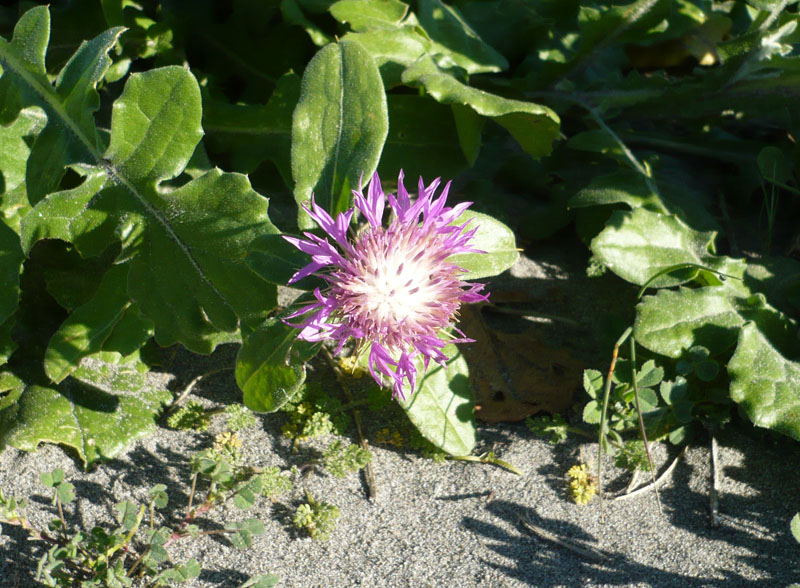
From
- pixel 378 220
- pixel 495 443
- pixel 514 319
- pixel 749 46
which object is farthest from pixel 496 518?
pixel 749 46

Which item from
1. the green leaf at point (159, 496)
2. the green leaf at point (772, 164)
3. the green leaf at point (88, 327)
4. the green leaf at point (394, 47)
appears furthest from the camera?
the green leaf at point (772, 164)

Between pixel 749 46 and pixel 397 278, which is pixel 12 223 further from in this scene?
pixel 749 46

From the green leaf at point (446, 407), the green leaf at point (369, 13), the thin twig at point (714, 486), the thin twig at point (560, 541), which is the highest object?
the green leaf at point (369, 13)

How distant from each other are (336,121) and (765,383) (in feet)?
4.82

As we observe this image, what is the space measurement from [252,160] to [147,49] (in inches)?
21.8

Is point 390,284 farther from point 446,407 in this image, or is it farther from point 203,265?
point 446,407

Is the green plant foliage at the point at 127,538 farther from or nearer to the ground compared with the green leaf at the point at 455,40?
nearer to the ground

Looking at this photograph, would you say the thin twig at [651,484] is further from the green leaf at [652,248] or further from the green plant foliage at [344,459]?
the green plant foliage at [344,459]

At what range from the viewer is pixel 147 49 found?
2732 mm

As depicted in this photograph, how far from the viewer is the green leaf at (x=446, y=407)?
2244 mm

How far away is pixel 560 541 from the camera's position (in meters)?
2.20

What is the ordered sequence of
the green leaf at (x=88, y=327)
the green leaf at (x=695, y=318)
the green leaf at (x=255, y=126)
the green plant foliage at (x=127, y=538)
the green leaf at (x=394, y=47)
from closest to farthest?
the green plant foliage at (x=127, y=538) → the green leaf at (x=88, y=327) → the green leaf at (x=695, y=318) → the green leaf at (x=394, y=47) → the green leaf at (x=255, y=126)

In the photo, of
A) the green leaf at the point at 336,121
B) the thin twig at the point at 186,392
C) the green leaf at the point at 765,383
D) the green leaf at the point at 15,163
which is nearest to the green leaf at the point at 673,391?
the green leaf at the point at 765,383

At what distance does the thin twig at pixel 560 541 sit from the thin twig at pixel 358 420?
0.43 metres
